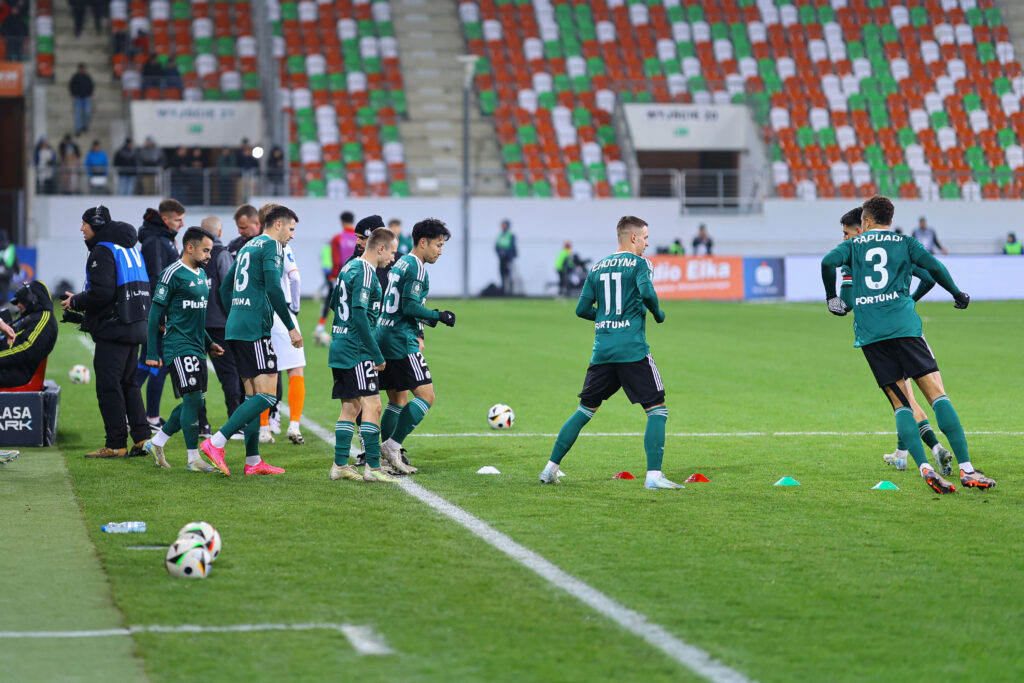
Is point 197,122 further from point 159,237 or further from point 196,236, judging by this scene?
point 196,236

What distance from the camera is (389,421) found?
32.1 ft

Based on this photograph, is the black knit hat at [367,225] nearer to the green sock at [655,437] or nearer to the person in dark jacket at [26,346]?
the green sock at [655,437]

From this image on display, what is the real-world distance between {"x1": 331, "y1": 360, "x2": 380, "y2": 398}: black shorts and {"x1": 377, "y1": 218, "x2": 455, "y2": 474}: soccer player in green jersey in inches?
18.5

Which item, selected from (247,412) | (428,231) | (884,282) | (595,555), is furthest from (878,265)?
(247,412)

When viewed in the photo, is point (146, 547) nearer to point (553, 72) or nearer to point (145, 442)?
point (145, 442)

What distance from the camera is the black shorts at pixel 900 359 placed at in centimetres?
882

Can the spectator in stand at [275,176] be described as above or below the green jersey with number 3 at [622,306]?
above

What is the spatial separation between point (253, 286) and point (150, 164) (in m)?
25.6

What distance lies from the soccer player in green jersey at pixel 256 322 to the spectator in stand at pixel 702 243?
27.1 metres

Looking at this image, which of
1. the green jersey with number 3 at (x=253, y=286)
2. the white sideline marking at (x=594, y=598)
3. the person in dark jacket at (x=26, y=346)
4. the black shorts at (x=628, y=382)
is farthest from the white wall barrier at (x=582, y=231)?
the white sideline marking at (x=594, y=598)

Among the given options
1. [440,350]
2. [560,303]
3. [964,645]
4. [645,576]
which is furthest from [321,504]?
[560,303]

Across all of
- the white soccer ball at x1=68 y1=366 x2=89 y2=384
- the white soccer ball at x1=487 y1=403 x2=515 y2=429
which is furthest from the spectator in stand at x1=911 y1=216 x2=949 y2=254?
the white soccer ball at x1=487 y1=403 x2=515 y2=429

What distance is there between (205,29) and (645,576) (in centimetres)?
3688

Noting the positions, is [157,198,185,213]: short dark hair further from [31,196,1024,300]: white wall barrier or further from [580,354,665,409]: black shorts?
[31,196,1024,300]: white wall barrier
